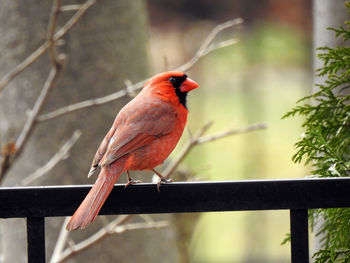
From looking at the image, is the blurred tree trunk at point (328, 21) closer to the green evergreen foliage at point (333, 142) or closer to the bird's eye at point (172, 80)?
the green evergreen foliage at point (333, 142)

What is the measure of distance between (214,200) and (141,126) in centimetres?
59

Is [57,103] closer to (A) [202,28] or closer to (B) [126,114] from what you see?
(B) [126,114]

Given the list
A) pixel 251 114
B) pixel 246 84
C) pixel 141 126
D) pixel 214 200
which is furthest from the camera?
pixel 251 114

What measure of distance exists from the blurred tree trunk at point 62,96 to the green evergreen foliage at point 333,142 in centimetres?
104

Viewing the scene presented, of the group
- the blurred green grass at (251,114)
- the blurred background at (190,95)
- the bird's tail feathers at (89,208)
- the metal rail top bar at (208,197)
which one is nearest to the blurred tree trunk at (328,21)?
the blurred background at (190,95)

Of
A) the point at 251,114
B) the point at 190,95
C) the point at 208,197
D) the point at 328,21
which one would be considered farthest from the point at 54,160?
the point at 251,114

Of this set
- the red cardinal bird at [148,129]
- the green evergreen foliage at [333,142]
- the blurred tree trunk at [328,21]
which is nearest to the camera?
the green evergreen foliage at [333,142]

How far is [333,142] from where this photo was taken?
4.49 feet

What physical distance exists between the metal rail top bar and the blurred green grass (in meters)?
3.70

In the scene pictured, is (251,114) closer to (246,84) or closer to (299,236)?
(246,84)

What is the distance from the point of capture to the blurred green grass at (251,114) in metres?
4.94

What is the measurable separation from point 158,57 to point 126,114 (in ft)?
13.5

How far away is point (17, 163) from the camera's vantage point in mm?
2338

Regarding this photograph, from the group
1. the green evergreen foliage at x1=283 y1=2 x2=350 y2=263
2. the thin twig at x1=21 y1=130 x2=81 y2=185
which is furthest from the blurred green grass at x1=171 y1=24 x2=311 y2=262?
the green evergreen foliage at x1=283 y1=2 x2=350 y2=263
